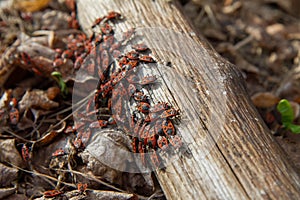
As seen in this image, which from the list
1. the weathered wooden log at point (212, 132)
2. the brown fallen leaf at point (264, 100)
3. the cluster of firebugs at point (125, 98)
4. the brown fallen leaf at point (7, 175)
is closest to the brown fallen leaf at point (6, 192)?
the brown fallen leaf at point (7, 175)

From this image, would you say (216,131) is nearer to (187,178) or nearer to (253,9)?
(187,178)

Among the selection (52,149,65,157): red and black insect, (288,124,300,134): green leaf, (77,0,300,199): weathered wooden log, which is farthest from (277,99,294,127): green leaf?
(52,149,65,157): red and black insect

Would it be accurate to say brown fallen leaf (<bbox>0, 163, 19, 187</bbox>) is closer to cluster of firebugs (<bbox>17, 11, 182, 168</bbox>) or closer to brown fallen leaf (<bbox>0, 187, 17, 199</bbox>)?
brown fallen leaf (<bbox>0, 187, 17, 199</bbox>)

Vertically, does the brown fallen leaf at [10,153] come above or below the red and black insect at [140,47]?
below

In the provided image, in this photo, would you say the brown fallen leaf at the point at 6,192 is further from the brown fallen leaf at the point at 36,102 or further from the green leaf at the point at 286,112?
the green leaf at the point at 286,112

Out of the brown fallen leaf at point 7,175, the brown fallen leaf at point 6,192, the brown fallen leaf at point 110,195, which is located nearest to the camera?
the brown fallen leaf at point 110,195

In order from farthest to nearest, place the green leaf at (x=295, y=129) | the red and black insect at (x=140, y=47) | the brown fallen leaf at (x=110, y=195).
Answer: the green leaf at (x=295, y=129), the red and black insect at (x=140, y=47), the brown fallen leaf at (x=110, y=195)

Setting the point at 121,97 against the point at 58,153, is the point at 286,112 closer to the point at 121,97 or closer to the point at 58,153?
the point at 121,97

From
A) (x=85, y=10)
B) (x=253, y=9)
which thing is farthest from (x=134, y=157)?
(x=253, y=9)
